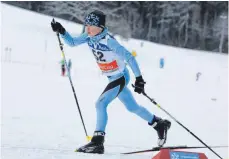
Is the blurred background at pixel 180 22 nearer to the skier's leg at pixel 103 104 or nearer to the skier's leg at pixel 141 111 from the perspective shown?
the skier's leg at pixel 141 111

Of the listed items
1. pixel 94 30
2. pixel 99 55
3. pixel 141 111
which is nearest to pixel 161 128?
pixel 141 111

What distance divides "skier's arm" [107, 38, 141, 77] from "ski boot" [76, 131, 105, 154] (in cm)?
87

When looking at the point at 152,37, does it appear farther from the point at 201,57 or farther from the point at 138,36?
the point at 201,57

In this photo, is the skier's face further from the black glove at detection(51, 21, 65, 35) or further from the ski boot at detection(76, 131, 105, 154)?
the ski boot at detection(76, 131, 105, 154)

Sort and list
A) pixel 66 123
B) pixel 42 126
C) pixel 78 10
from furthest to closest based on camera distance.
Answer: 1. pixel 78 10
2. pixel 66 123
3. pixel 42 126

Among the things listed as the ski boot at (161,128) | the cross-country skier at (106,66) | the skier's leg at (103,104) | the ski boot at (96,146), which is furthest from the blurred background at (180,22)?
the ski boot at (96,146)

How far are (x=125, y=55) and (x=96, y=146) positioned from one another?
3.73ft

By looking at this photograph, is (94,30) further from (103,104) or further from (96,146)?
(96,146)

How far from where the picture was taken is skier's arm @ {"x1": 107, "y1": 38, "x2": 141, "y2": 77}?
4.93m

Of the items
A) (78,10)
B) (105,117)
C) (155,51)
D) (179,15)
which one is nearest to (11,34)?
(78,10)

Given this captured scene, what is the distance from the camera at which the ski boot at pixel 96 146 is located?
4.96 meters

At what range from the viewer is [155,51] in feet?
138

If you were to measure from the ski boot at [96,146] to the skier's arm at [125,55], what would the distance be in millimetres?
875

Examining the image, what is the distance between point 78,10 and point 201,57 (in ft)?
45.7
